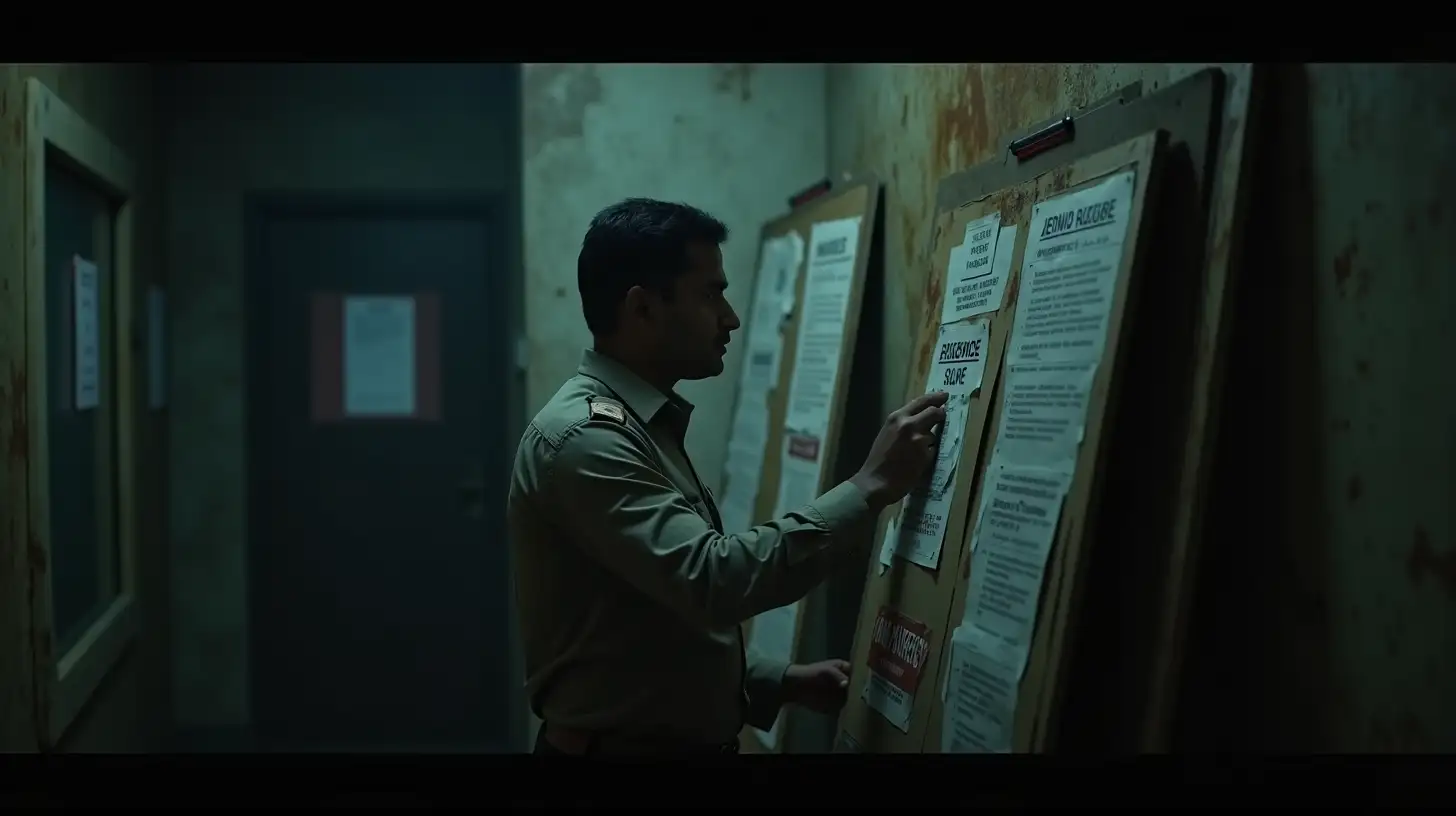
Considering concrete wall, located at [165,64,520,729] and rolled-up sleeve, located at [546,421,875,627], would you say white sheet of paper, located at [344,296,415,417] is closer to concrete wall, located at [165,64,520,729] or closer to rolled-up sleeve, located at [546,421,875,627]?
concrete wall, located at [165,64,520,729]

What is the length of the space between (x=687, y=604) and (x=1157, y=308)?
2.13 ft

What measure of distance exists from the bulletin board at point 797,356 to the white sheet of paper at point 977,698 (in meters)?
0.93

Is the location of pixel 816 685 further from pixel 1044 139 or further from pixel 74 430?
pixel 74 430

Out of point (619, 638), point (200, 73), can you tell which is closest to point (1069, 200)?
point (619, 638)

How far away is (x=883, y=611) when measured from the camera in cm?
186

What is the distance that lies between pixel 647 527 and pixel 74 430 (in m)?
2.03

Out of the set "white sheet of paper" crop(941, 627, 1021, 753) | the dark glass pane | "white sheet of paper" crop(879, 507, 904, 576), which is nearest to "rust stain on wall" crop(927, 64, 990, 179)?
"white sheet of paper" crop(879, 507, 904, 576)

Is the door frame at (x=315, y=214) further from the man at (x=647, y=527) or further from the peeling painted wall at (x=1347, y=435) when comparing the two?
the peeling painted wall at (x=1347, y=435)

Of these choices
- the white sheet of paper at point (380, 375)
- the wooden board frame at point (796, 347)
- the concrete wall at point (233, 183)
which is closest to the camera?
the wooden board frame at point (796, 347)

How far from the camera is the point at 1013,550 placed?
4.79 ft

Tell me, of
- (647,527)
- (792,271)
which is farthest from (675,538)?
(792,271)

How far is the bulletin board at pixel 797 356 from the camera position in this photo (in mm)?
2488

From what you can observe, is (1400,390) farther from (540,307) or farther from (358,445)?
(358,445)

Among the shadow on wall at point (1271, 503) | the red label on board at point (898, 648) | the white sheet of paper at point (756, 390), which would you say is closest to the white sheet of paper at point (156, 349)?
the white sheet of paper at point (756, 390)
